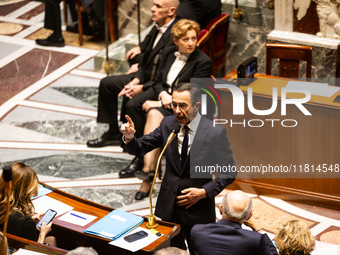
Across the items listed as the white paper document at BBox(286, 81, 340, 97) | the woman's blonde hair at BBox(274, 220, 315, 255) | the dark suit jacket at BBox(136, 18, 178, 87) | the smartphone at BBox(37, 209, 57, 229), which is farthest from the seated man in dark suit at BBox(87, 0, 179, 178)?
the woman's blonde hair at BBox(274, 220, 315, 255)

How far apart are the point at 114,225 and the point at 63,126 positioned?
8.67 ft

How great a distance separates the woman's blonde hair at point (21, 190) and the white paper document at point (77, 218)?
0.27m

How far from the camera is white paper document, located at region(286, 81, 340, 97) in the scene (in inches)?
165

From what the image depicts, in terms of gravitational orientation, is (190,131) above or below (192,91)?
below

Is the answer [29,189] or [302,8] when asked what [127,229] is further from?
[302,8]

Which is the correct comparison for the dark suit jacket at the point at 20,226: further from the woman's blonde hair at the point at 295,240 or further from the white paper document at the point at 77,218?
the woman's blonde hair at the point at 295,240

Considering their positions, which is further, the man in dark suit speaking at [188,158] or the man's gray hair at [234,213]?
the man in dark suit speaking at [188,158]

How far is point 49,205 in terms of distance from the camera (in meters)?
3.18

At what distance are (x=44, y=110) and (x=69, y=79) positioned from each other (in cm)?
76

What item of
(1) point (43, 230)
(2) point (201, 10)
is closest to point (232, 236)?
(1) point (43, 230)

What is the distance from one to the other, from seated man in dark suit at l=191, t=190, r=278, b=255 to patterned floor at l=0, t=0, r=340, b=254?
4.71ft

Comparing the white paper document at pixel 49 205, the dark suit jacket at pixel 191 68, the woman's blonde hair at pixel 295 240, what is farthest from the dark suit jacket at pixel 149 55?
the woman's blonde hair at pixel 295 240

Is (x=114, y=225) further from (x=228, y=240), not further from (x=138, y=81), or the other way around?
(x=138, y=81)

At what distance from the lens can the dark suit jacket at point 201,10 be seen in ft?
17.2
